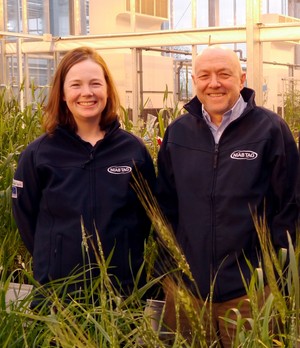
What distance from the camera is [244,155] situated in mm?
2340

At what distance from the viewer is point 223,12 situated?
833cm

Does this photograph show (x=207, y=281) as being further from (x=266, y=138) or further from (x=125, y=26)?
(x=125, y=26)

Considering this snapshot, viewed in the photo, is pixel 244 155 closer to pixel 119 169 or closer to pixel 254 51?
pixel 119 169

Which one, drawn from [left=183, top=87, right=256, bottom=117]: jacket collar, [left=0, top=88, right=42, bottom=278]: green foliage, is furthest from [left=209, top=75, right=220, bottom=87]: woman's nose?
[left=0, top=88, right=42, bottom=278]: green foliage

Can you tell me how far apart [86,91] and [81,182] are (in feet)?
0.98

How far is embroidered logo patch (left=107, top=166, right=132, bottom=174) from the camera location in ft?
8.18

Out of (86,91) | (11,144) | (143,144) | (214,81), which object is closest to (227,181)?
(214,81)

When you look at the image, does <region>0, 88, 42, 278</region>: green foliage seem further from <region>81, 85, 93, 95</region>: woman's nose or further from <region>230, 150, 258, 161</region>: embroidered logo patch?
<region>230, 150, 258, 161</region>: embroidered logo patch

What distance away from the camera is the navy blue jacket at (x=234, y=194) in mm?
2309

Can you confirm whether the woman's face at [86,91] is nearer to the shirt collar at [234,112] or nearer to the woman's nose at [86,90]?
the woman's nose at [86,90]

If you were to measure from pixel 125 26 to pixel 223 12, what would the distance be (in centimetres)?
146

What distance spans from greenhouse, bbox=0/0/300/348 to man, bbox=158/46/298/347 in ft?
0.04

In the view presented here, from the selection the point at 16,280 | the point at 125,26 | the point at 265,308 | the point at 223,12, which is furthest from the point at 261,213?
the point at 125,26

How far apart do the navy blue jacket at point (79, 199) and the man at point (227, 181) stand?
169mm
